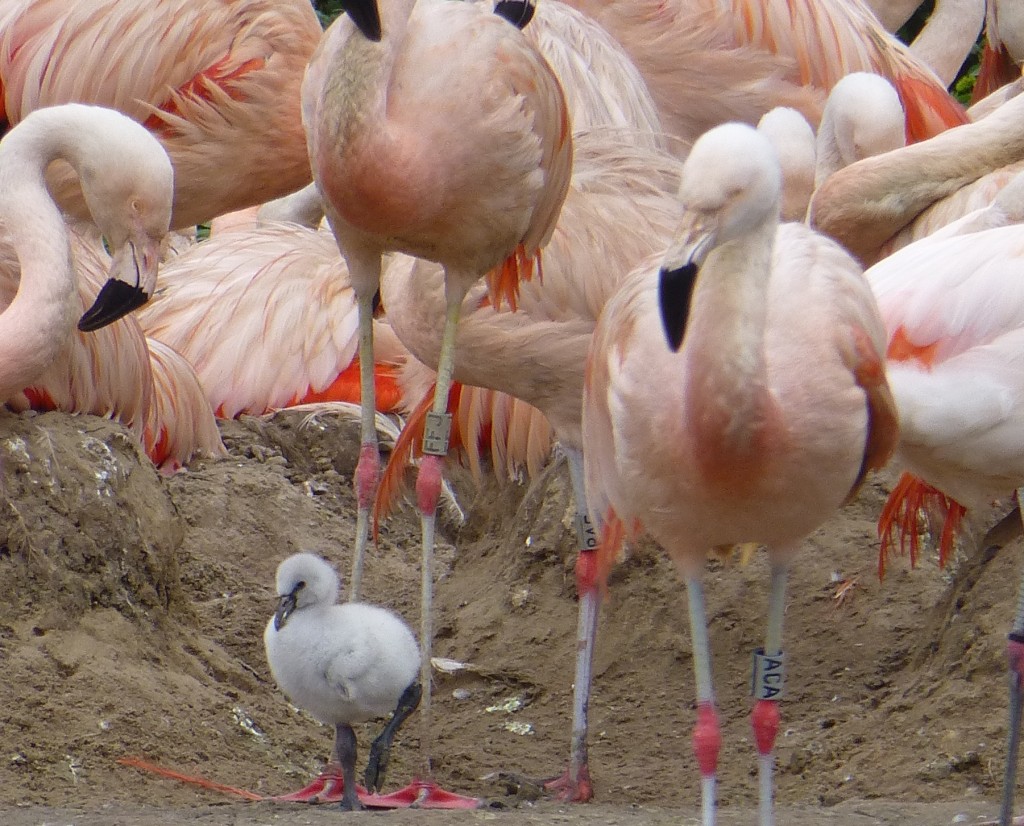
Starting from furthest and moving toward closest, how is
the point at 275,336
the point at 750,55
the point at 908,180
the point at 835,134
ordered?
the point at 275,336 → the point at 750,55 → the point at 835,134 → the point at 908,180

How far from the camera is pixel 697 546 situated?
333 centimetres

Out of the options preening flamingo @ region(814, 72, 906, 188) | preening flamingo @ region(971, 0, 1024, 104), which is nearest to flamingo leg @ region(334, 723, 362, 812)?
preening flamingo @ region(814, 72, 906, 188)

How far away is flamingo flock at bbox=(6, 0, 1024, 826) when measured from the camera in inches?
125

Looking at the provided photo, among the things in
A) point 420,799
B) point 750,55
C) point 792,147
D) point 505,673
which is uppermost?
point 750,55

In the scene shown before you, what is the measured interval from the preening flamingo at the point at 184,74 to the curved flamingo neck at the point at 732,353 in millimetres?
2531

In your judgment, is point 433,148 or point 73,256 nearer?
point 433,148

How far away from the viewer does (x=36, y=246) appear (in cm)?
429

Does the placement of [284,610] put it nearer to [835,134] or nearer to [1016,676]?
[1016,676]

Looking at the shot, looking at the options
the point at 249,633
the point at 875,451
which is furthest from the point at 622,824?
the point at 249,633

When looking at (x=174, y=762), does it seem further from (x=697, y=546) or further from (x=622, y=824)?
(x=697, y=546)

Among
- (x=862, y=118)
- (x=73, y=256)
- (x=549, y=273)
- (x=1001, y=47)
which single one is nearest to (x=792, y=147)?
(x=862, y=118)

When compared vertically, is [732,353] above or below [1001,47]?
below

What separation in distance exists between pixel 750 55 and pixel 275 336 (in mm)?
1921

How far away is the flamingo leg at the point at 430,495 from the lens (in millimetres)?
4020
